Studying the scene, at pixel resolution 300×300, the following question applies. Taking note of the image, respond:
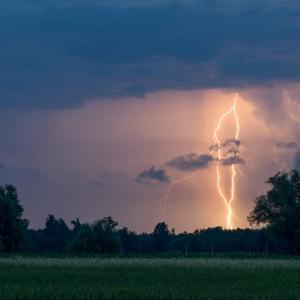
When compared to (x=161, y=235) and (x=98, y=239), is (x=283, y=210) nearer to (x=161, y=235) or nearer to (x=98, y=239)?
(x=98, y=239)

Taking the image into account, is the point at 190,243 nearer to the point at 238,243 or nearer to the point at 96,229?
the point at 238,243

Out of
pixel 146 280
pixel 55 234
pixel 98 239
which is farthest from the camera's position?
pixel 55 234

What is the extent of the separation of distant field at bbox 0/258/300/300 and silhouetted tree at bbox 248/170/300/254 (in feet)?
119

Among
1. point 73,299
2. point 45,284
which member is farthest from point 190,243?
point 73,299

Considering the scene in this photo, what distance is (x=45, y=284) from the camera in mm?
41781

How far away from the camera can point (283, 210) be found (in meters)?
96.6

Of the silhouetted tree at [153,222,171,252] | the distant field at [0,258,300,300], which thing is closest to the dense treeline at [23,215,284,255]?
the silhouetted tree at [153,222,171,252]

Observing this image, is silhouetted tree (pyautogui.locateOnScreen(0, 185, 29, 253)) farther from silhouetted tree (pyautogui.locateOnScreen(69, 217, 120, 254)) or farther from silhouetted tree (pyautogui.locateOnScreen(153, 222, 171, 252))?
silhouetted tree (pyautogui.locateOnScreen(153, 222, 171, 252))

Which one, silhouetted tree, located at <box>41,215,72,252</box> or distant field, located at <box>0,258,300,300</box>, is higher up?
silhouetted tree, located at <box>41,215,72,252</box>

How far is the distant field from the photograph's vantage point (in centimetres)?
3450

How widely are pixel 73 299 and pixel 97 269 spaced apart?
21542 mm

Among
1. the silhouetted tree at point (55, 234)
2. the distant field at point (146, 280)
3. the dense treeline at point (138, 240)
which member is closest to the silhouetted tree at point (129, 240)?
the dense treeline at point (138, 240)

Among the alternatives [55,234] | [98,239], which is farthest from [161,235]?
[98,239]

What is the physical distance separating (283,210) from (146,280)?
53432mm
